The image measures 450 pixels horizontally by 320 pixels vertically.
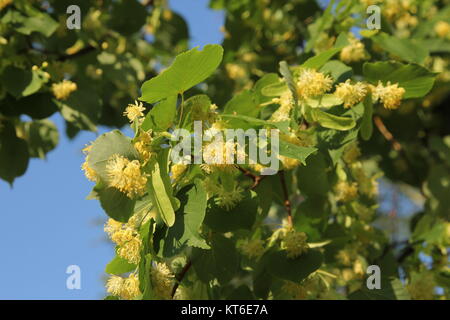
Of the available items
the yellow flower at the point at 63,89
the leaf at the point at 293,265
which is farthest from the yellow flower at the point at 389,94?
the yellow flower at the point at 63,89

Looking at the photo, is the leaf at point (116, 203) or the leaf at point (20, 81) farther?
the leaf at point (20, 81)

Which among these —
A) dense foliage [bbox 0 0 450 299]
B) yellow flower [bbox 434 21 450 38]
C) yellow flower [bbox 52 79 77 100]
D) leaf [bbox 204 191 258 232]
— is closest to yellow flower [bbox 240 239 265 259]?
dense foliage [bbox 0 0 450 299]

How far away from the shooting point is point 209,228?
170cm

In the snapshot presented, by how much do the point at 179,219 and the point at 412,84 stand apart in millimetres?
1004

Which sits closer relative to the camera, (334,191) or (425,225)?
(334,191)

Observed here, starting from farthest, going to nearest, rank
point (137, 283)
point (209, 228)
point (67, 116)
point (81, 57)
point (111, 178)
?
point (81, 57), point (67, 116), point (209, 228), point (137, 283), point (111, 178)

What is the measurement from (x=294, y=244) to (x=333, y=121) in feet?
1.36

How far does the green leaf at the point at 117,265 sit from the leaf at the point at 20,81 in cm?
98

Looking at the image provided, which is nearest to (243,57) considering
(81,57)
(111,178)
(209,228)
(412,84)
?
(81,57)

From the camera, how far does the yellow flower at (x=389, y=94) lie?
187 cm

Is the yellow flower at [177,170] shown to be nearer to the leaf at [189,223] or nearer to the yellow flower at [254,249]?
the leaf at [189,223]

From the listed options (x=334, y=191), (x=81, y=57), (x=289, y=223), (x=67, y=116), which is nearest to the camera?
(x=289, y=223)
